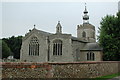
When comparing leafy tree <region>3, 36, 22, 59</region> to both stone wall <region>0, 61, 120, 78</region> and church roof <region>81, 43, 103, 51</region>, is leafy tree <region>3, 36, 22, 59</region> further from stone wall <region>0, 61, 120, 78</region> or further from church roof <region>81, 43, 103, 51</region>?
stone wall <region>0, 61, 120, 78</region>

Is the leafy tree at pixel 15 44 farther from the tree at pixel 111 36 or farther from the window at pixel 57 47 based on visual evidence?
the tree at pixel 111 36

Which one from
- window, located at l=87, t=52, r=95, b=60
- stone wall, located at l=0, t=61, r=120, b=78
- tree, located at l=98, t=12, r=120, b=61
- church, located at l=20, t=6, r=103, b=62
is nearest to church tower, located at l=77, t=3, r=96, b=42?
church, located at l=20, t=6, r=103, b=62

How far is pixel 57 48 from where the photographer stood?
38.0 m

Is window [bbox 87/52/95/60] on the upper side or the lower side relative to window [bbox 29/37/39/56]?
lower

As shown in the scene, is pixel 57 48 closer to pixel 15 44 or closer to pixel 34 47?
pixel 34 47

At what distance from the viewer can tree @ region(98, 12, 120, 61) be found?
96.0 feet

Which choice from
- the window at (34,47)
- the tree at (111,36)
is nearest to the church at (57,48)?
the window at (34,47)

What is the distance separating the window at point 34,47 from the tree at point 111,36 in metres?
16.9

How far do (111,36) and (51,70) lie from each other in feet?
75.4

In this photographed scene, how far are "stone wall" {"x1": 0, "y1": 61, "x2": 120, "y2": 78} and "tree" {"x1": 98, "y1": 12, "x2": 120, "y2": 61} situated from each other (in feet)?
46.6

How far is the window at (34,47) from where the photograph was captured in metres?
40.4

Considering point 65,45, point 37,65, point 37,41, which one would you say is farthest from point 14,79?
point 37,41

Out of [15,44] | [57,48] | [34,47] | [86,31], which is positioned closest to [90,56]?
[57,48]

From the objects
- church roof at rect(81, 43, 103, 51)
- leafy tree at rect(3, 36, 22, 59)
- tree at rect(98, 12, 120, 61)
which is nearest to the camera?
tree at rect(98, 12, 120, 61)
